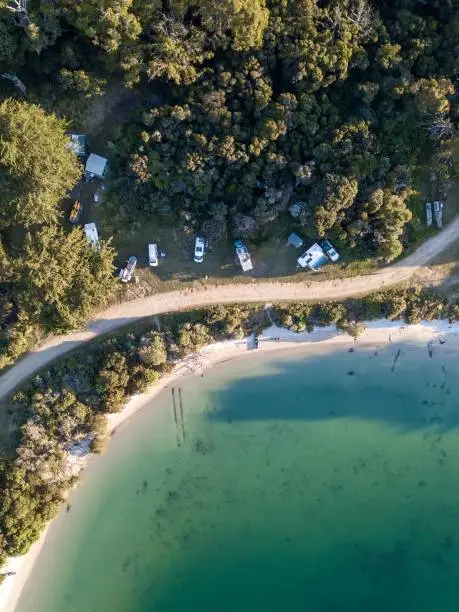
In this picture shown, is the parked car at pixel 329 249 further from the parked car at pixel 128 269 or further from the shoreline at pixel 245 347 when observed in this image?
the parked car at pixel 128 269

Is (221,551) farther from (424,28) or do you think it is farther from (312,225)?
(424,28)

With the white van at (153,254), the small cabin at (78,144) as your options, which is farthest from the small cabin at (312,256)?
the small cabin at (78,144)

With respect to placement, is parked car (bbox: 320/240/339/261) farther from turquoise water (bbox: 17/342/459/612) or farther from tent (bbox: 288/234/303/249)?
turquoise water (bbox: 17/342/459/612)

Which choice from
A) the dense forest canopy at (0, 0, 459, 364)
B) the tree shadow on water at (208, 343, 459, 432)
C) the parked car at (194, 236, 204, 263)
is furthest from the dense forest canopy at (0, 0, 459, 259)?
the tree shadow on water at (208, 343, 459, 432)

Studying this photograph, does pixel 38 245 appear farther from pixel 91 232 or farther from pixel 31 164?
pixel 31 164

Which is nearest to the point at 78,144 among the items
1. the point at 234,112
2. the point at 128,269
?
the point at 128,269

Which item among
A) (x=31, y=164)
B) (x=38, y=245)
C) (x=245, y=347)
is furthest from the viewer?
(x=245, y=347)
